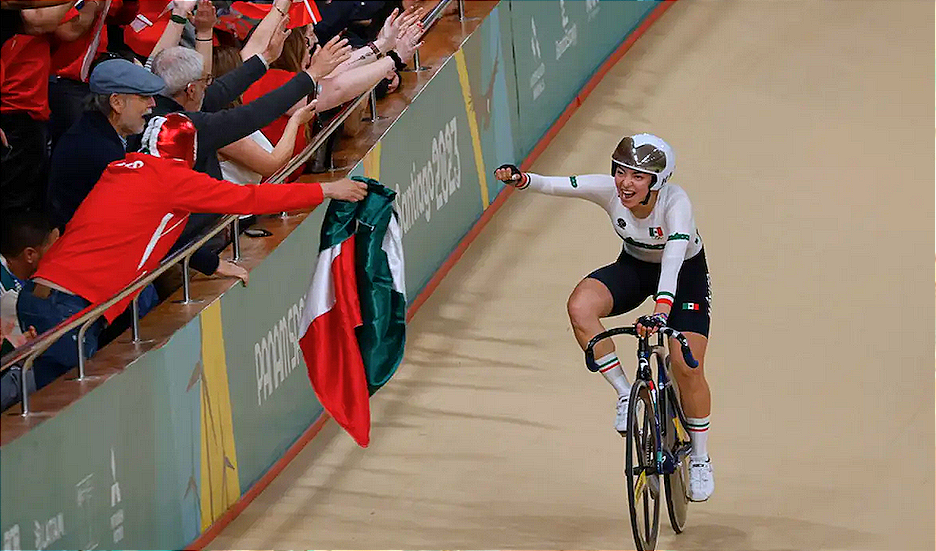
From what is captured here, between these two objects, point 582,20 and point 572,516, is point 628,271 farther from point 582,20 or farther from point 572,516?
point 582,20

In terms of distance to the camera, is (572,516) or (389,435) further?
(389,435)

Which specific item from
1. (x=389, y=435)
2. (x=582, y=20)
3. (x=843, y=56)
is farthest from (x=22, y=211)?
(x=843, y=56)

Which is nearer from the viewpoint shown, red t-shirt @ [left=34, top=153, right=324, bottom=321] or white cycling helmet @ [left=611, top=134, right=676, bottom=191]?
red t-shirt @ [left=34, top=153, right=324, bottom=321]

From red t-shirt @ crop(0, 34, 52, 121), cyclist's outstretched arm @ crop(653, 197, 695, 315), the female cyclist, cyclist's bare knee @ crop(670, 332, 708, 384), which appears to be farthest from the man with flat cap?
cyclist's bare knee @ crop(670, 332, 708, 384)

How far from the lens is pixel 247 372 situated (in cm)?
766

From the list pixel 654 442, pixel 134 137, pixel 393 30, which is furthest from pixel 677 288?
pixel 134 137

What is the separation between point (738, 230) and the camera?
10484 millimetres

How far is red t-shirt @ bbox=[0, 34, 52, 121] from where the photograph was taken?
286 inches

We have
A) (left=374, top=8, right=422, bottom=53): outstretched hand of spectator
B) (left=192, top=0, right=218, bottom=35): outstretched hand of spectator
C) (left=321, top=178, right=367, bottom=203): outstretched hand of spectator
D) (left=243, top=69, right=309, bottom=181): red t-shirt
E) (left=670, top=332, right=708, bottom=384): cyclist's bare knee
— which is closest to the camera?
(left=321, top=178, right=367, bottom=203): outstretched hand of spectator

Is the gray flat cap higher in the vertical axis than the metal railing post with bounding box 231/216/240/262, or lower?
higher

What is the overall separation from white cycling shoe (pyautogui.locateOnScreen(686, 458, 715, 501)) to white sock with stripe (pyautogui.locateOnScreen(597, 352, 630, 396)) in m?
0.51

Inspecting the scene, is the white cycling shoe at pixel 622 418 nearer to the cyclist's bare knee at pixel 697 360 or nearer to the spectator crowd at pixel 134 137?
the cyclist's bare knee at pixel 697 360

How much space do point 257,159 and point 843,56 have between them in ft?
21.5

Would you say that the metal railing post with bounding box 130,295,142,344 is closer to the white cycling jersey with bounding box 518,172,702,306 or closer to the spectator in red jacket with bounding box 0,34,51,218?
the spectator in red jacket with bounding box 0,34,51,218
